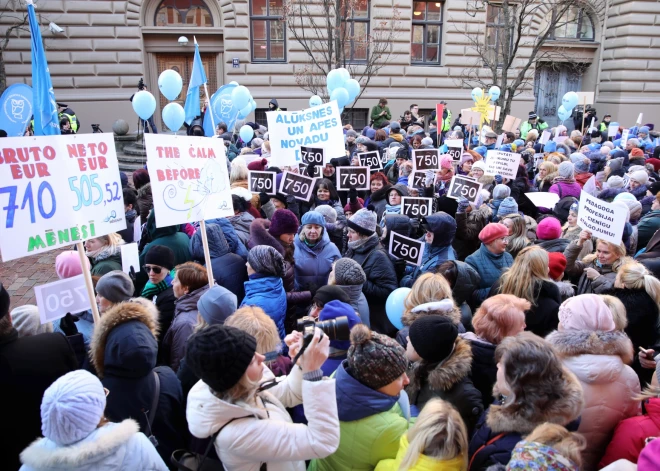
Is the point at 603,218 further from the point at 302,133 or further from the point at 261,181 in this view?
the point at 302,133

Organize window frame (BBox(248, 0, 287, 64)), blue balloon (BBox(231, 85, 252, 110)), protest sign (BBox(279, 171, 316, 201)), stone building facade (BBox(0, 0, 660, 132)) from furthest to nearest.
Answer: window frame (BBox(248, 0, 287, 64)) < stone building facade (BBox(0, 0, 660, 132)) < blue balloon (BBox(231, 85, 252, 110)) < protest sign (BBox(279, 171, 316, 201))

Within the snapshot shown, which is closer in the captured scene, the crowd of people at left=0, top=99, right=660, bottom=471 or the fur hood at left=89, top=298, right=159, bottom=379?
the crowd of people at left=0, top=99, right=660, bottom=471

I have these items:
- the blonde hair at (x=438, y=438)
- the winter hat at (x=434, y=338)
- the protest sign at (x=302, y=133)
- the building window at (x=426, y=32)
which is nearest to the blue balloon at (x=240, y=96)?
the protest sign at (x=302, y=133)

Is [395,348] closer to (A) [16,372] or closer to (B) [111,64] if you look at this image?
(A) [16,372]

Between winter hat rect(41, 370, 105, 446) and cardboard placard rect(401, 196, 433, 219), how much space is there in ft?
13.7

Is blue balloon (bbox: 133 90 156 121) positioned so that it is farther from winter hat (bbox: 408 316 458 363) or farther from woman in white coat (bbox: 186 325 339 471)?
woman in white coat (bbox: 186 325 339 471)

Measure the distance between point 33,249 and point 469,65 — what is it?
64.9 feet

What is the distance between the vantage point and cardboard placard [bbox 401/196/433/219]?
18.6 ft

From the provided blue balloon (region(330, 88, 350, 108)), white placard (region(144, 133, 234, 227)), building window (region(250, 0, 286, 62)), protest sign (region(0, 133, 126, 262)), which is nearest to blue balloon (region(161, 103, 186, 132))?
blue balloon (region(330, 88, 350, 108))

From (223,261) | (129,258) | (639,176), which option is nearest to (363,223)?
(223,261)

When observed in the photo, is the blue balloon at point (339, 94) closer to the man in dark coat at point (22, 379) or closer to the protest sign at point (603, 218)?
the protest sign at point (603, 218)

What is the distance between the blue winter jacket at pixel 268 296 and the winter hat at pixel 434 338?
1.37 m

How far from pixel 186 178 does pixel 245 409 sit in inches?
93.5

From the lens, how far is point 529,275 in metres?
3.78
